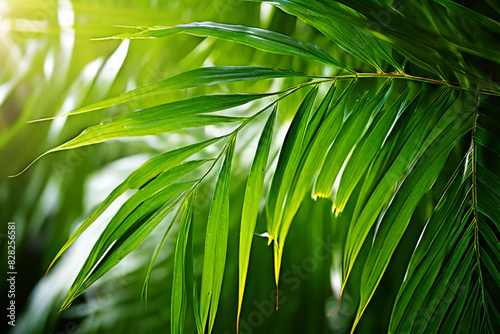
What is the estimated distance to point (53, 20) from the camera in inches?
25.2

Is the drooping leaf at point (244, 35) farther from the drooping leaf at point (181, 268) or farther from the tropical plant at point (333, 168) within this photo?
the drooping leaf at point (181, 268)

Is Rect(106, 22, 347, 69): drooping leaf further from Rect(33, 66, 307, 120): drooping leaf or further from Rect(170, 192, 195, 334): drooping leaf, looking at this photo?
Rect(170, 192, 195, 334): drooping leaf

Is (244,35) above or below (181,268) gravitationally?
above

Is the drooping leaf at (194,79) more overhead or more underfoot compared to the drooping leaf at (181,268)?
more overhead

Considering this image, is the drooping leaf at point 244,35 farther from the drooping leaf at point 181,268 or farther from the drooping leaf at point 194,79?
the drooping leaf at point 181,268

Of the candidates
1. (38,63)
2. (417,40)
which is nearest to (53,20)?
(38,63)

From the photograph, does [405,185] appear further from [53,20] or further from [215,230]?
[53,20]

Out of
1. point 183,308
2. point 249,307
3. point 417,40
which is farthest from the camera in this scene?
point 249,307

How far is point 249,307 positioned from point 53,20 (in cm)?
58

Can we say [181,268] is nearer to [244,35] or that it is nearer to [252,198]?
[252,198]

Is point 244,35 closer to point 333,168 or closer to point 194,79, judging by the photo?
point 194,79

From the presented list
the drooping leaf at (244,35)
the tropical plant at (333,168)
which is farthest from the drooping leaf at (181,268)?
the drooping leaf at (244,35)

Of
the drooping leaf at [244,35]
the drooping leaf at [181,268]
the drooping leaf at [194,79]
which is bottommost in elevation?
the drooping leaf at [181,268]

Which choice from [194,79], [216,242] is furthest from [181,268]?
[194,79]
